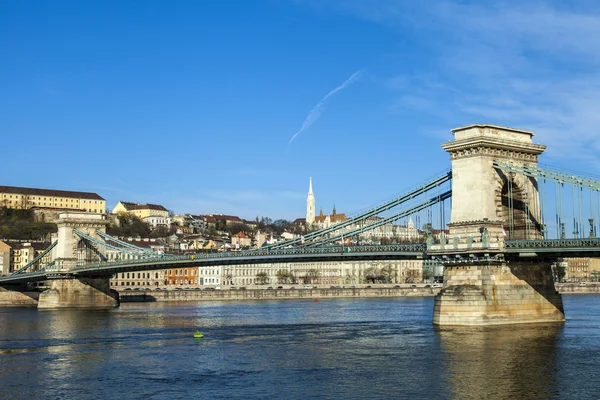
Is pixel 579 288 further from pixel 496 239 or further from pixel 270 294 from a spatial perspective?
pixel 496 239

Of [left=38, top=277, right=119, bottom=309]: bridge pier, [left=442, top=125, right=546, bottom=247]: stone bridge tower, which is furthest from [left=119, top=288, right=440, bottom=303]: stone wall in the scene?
[left=442, top=125, right=546, bottom=247]: stone bridge tower

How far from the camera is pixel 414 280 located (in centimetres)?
16400

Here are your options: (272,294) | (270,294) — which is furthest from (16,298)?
(272,294)

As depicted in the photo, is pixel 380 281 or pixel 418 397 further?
pixel 380 281

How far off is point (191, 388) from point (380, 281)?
136 metres

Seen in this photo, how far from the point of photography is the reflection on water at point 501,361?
97.6 ft

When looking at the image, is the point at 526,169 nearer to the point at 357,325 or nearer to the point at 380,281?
the point at 357,325

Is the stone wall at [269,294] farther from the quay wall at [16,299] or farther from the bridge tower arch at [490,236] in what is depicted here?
the bridge tower arch at [490,236]

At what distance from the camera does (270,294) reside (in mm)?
124750

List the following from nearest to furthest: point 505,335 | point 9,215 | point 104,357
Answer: point 104,357, point 505,335, point 9,215

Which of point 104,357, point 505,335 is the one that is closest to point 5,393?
point 104,357

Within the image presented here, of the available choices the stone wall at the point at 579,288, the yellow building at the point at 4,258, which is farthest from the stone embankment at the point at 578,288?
the yellow building at the point at 4,258

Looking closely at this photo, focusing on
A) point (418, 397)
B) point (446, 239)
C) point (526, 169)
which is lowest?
point (418, 397)

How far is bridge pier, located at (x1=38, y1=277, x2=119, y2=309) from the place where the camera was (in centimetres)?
8900
